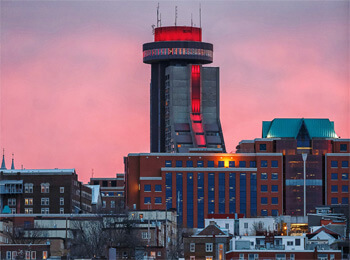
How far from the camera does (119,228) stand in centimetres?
18962

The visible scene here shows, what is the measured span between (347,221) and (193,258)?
31796 mm

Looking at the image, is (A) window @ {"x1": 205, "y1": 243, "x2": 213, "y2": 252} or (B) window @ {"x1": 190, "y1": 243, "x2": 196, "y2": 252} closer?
(A) window @ {"x1": 205, "y1": 243, "x2": 213, "y2": 252}

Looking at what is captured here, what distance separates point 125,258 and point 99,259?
10199 mm

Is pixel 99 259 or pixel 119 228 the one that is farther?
pixel 119 228

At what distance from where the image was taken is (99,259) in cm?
14675

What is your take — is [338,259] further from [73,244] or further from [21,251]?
[73,244]

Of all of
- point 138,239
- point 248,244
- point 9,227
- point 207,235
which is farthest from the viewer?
point 9,227

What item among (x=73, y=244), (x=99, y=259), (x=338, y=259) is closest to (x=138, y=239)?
(x=73, y=244)

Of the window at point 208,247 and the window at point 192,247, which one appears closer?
the window at point 208,247

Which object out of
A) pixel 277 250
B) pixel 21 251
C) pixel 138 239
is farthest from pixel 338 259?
pixel 138 239

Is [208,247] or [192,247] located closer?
[208,247]

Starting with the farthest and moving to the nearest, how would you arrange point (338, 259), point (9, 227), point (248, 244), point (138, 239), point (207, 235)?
point (9, 227) < point (138, 239) < point (207, 235) < point (248, 244) < point (338, 259)

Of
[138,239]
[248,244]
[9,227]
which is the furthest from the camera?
[9,227]

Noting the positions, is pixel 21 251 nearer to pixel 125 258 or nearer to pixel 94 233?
pixel 125 258
